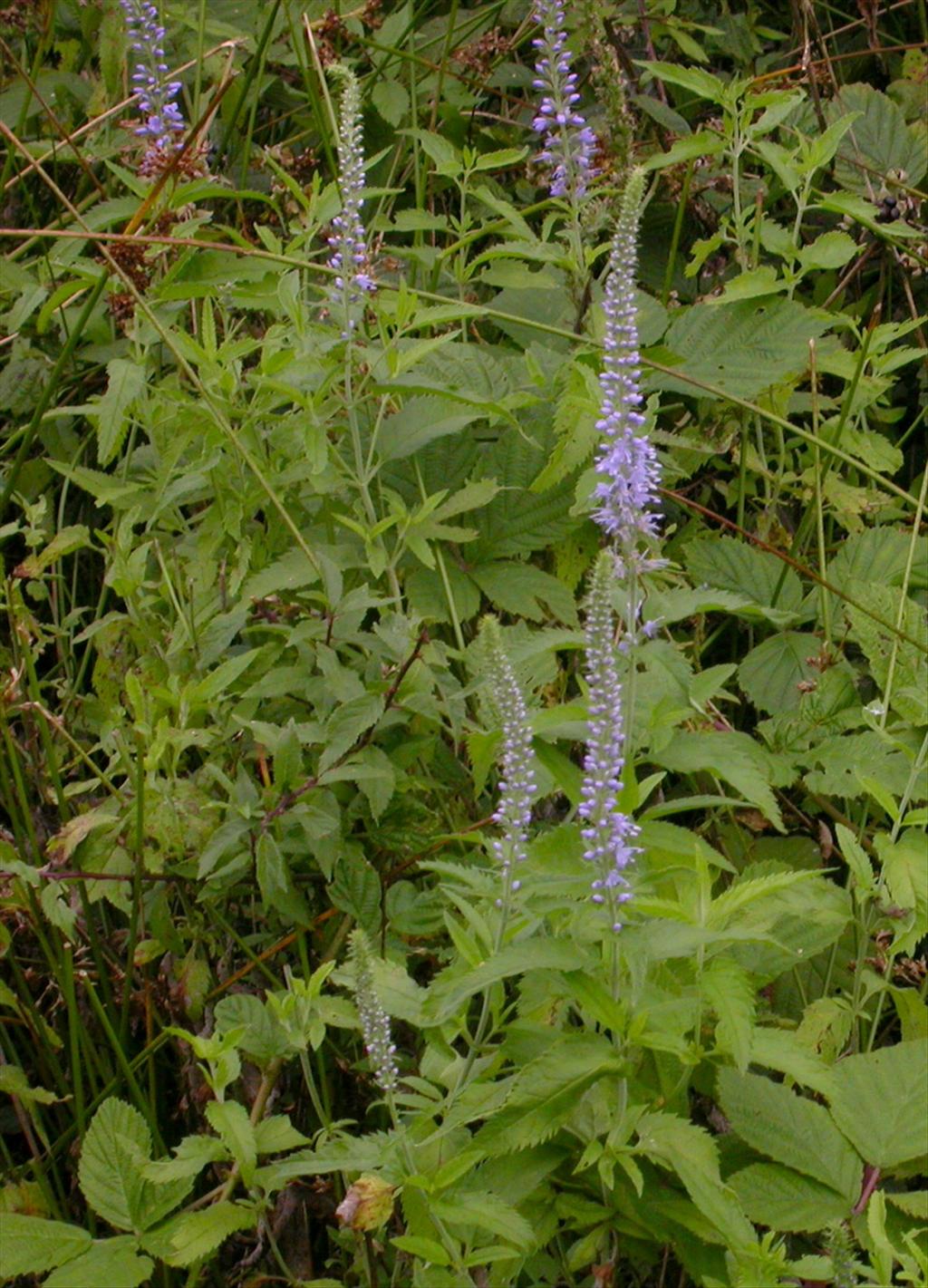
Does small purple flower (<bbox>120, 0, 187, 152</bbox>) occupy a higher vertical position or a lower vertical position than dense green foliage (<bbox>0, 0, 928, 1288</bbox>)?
higher

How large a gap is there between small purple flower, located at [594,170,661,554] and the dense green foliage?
0.19 metres

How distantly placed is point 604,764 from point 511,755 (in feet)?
0.32

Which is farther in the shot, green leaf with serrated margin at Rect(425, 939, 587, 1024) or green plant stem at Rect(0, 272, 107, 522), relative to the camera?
green plant stem at Rect(0, 272, 107, 522)

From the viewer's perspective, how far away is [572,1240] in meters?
2.03

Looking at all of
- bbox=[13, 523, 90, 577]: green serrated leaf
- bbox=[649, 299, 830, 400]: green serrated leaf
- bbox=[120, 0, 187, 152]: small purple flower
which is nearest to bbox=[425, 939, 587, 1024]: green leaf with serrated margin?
bbox=[13, 523, 90, 577]: green serrated leaf

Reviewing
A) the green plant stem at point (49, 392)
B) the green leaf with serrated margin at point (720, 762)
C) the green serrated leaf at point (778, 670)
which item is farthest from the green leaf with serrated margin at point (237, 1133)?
the green plant stem at point (49, 392)

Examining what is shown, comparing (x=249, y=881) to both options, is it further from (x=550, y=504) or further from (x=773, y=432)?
(x=773, y=432)

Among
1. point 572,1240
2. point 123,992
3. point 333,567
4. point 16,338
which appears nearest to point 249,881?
point 123,992

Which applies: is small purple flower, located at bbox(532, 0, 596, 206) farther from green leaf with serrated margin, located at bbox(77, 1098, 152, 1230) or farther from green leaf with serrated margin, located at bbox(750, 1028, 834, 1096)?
green leaf with serrated margin, located at bbox(77, 1098, 152, 1230)

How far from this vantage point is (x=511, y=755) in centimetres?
153

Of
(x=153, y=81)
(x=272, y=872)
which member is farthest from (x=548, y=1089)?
(x=153, y=81)

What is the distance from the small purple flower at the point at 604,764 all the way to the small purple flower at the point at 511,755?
7 cm

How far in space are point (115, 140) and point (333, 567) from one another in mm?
1613

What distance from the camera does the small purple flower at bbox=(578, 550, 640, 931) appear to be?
58.1 inches
